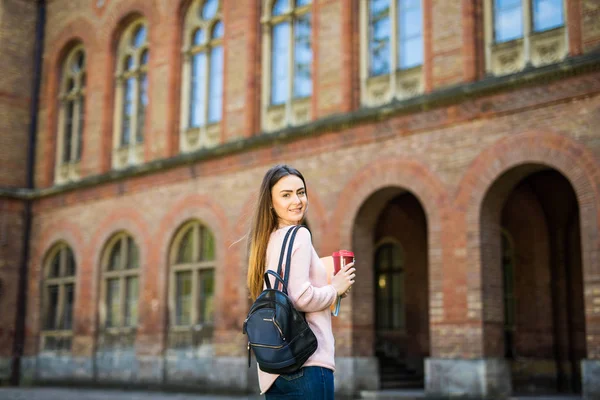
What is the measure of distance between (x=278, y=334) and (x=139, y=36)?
1874 cm

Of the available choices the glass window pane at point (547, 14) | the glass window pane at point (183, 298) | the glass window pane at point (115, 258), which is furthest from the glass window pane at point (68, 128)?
the glass window pane at point (547, 14)

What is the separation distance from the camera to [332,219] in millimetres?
14586

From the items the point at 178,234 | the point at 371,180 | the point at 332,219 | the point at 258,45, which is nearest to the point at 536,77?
the point at 371,180

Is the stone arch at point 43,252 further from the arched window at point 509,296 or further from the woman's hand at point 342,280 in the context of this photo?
the woman's hand at point 342,280

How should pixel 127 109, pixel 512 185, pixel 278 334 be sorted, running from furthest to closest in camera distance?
pixel 127 109 → pixel 512 185 → pixel 278 334

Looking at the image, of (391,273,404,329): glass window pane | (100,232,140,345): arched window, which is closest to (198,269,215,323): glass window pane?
(100,232,140,345): arched window

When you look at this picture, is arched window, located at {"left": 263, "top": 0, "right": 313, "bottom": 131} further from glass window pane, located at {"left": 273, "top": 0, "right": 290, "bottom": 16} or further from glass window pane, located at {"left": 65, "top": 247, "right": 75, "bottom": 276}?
glass window pane, located at {"left": 65, "top": 247, "right": 75, "bottom": 276}

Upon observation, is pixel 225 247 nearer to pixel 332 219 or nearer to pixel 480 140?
pixel 332 219

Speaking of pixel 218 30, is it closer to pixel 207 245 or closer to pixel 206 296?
pixel 207 245

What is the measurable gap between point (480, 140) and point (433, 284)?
8.20 feet

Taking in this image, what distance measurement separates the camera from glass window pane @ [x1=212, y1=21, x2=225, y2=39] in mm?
18375

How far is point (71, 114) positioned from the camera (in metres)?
22.8

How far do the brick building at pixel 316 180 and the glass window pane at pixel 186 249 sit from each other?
0.23 ft

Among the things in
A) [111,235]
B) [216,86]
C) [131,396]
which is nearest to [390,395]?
[131,396]
